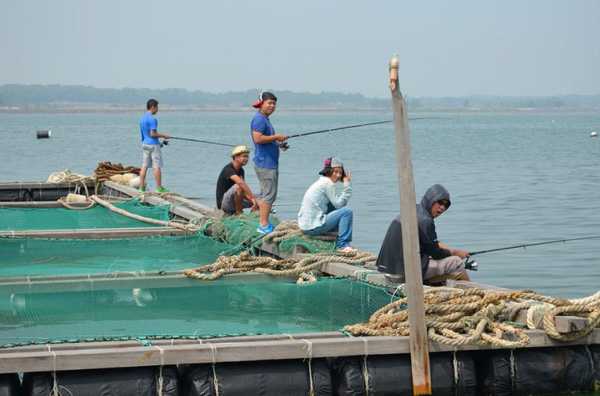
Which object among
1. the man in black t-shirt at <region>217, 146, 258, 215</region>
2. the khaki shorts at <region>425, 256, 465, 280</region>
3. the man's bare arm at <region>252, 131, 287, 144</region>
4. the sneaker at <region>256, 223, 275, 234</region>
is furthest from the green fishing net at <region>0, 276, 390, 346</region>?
the man in black t-shirt at <region>217, 146, 258, 215</region>

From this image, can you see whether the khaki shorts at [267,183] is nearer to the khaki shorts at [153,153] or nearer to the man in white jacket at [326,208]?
the man in white jacket at [326,208]

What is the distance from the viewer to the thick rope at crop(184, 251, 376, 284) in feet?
34.9

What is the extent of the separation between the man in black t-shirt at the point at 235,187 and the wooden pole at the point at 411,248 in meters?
6.36

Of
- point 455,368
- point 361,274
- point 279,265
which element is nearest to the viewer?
point 455,368

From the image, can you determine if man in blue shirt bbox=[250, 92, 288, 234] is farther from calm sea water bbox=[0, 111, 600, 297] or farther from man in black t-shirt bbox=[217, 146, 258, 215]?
calm sea water bbox=[0, 111, 600, 297]

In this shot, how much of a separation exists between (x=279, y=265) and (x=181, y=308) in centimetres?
Answer: 173

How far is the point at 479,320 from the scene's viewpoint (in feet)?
26.5

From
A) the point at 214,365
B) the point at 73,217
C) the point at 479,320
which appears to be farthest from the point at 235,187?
the point at 214,365

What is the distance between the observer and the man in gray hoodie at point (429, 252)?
9328 millimetres

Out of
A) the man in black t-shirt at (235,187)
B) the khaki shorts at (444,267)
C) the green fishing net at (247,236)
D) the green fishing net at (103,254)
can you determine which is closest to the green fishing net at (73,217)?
the man in black t-shirt at (235,187)

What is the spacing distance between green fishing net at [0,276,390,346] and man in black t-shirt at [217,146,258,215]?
11.4ft

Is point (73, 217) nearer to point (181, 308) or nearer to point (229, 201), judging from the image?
point (229, 201)

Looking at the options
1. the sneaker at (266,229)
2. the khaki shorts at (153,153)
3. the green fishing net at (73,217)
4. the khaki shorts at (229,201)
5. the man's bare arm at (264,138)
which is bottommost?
the green fishing net at (73,217)

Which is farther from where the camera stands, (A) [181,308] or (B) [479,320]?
(A) [181,308]
